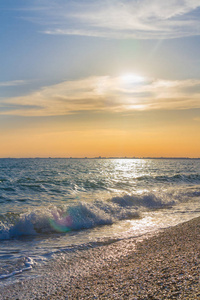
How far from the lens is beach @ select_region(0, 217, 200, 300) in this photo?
3.80 meters

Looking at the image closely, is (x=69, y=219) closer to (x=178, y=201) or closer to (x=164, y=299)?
(x=164, y=299)

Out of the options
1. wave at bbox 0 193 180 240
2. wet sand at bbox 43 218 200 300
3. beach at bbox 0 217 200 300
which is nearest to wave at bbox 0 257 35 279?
beach at bbox 0 217 200 300

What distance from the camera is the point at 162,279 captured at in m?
4.20

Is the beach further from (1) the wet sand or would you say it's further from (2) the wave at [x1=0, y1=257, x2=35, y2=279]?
(2) the wave at [x1=0, y1=257, x2=35, y2=279]

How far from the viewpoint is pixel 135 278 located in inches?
179

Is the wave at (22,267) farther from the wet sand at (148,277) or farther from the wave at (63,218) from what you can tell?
the wave at (63,218)

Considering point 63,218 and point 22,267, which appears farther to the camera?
point 63,218

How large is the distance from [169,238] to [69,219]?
205 inches

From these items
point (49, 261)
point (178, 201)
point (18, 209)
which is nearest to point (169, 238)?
point (49, 261)

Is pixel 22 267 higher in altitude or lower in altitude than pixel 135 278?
lower

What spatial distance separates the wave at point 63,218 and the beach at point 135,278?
155 inches

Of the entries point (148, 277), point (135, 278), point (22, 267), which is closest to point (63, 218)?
point (22, 267)

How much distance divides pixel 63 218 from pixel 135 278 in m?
7.52

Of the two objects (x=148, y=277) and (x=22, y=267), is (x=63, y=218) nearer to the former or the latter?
(x=22, y=267)
